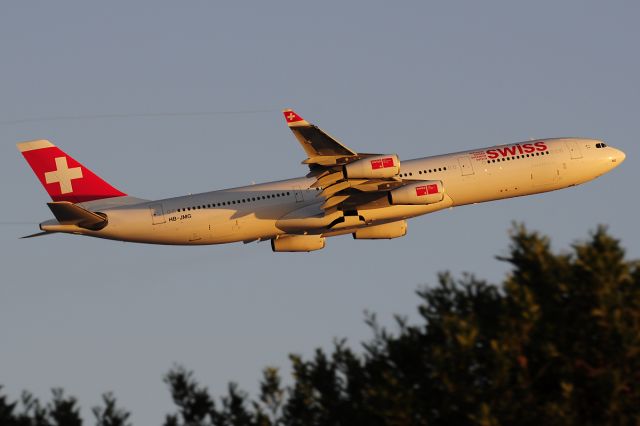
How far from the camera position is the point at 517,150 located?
254 feet

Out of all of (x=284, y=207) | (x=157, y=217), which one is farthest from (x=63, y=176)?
(x=284, y=207)

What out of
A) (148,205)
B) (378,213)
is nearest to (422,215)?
(378,213)

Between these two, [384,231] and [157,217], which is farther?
[384,231]

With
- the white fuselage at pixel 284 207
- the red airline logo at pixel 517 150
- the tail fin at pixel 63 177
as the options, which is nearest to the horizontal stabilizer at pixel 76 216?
the white fuselage at pixel 284 207

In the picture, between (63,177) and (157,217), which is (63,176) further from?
(157,217)

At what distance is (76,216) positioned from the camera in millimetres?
72812

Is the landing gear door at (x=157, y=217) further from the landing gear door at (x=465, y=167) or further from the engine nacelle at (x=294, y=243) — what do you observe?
the landing gear door at (x=465, y=167)

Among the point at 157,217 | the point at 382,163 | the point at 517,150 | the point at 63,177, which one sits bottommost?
the point at 382,163

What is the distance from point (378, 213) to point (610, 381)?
1385 inches

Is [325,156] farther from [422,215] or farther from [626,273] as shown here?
[626,273]

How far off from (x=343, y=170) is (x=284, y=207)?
22.0ft

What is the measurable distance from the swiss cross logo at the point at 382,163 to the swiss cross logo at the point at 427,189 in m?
3.23

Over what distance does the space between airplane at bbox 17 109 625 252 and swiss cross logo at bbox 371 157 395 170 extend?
15.7 inches

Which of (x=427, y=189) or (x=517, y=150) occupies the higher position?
(x=517, y=150)
